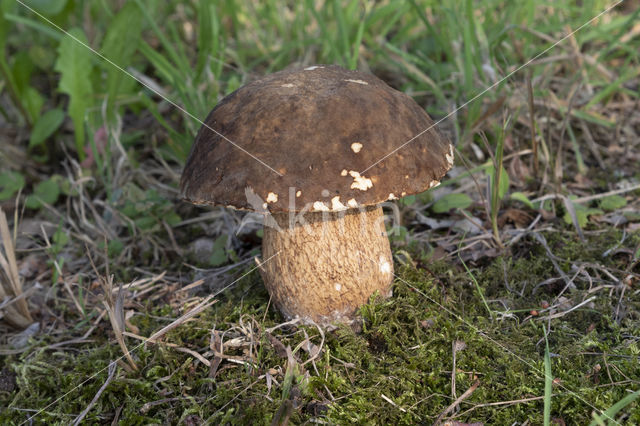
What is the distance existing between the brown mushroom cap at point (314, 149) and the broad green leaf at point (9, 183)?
1723mm

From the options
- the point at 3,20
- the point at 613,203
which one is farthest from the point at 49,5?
the point at 613,203

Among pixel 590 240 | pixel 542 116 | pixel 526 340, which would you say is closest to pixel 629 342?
pixel 526 340

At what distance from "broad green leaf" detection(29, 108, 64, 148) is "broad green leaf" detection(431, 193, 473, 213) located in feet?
7.74

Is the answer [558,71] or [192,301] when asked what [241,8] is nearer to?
[558,71]

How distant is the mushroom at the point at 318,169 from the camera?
133cm

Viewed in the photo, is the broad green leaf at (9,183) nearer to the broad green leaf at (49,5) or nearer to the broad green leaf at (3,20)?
the broad green leaf at (3,20)

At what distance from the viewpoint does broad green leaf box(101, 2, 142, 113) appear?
281 centimetres

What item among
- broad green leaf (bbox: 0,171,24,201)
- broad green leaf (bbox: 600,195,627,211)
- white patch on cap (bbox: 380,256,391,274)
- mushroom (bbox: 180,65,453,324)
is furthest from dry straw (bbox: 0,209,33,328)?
A: broad green leaf (bbox: 600,195,627,211)

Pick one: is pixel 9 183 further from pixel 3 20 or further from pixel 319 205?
pixel 319 205

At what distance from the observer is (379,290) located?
5.86 ft

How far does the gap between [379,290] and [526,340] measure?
1.69ft

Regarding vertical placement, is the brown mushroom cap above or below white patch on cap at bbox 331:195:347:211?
above

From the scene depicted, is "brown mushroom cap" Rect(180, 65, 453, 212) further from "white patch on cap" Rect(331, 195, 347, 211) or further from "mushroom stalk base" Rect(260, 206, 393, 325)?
"mushroom stalk base" Rect(260, 206, 393, 325)

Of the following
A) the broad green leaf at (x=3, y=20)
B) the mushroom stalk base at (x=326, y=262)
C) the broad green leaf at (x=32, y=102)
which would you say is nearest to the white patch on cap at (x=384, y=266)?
the mushroom stalk base at (x=326, y=262)
